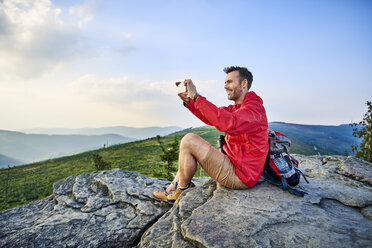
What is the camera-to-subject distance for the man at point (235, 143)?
11.3 feet

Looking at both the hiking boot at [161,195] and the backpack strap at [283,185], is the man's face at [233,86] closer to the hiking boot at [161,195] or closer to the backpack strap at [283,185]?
the backpack strap at [283,185]

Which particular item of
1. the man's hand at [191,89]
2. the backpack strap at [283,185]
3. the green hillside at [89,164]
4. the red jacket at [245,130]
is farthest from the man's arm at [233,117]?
the green hillside at [89,164]

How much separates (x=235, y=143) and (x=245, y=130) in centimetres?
65

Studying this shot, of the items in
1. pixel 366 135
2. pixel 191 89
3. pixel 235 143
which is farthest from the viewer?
pixel 366 135

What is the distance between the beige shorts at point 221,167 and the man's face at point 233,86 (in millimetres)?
1220

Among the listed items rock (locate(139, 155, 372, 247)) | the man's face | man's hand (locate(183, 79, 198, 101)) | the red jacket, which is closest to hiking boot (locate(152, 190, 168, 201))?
rock (locate(139, 155, 372, 247))

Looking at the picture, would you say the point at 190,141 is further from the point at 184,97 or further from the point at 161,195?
the point at 161,195

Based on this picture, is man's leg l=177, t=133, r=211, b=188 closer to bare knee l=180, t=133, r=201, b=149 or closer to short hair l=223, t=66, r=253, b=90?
bare knee l=180, t=133, r=201, b=149

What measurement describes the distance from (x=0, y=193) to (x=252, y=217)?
65803 millimetres

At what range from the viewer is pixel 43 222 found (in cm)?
449

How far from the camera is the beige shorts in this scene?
3.90 meters

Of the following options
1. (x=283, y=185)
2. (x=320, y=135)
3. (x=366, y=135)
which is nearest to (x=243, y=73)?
(x=283, y=185)

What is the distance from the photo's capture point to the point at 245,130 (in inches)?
134

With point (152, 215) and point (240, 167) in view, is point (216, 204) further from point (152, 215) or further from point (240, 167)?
point (152, 215)
